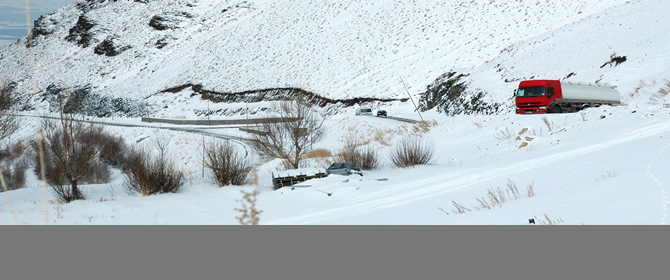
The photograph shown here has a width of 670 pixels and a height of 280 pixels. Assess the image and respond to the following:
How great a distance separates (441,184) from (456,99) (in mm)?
26928

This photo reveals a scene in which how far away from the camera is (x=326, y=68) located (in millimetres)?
64875

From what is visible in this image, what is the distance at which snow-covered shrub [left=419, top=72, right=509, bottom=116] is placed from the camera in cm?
3169

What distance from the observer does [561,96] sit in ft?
78.1

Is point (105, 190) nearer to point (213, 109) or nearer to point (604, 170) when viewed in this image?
point (604, 170)

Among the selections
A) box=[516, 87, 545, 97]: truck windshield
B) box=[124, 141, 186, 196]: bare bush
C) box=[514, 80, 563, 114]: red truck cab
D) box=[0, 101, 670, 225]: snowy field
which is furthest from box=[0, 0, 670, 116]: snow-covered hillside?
box=[124, 141, 186, 196]: bare bush

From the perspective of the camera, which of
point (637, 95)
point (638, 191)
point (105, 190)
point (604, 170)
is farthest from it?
point (637, 95)

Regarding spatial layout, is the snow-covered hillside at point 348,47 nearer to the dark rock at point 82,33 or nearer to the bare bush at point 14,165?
the dark rock at point 82,33

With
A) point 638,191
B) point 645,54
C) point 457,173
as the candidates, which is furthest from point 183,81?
point 638,191

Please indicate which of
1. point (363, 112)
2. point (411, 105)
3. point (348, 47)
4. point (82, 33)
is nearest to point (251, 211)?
point (363, 112)

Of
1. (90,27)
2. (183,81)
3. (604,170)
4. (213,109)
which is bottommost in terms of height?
(604,170)

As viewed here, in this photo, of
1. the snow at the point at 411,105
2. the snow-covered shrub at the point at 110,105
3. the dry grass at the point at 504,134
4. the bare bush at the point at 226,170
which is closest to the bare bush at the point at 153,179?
the snow at the point at 411,105

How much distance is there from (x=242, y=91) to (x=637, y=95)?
53673 millimetres

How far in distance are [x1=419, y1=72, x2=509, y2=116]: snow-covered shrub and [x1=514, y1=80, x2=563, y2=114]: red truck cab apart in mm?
4689

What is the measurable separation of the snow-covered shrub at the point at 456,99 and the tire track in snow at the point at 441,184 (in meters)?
17.7
